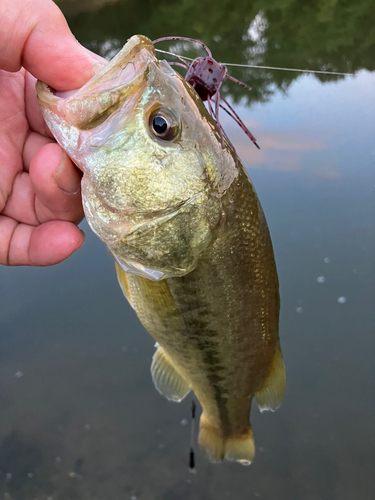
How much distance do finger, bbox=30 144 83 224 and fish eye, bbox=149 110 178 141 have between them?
297 millimetres

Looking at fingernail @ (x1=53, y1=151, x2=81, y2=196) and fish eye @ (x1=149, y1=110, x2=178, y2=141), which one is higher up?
fish eye @ (x1=149, y1=110, x2=178, y2=141)

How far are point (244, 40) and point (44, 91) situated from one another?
11.5 meters

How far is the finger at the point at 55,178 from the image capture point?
1.08 m

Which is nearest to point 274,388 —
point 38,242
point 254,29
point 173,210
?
point 173,210

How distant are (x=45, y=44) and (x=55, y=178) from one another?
43 cm

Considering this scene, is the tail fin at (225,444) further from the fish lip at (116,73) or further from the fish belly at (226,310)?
the fish lip at (116,73)

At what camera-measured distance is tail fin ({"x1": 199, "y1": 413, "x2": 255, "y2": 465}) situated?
1916mm

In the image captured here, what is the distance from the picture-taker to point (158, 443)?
2748 millimetres

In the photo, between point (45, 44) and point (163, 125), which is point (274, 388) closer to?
point (163, 125)

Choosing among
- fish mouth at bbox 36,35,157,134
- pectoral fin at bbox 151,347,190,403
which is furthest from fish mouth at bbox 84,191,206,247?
pectoral fin at bbox 151,347,190,403

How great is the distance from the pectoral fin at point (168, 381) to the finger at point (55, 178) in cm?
97

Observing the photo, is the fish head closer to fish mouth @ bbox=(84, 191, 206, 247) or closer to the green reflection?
fish mouth @ bbox=(84, 191, 206, 247)

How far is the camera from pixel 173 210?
1.10 m

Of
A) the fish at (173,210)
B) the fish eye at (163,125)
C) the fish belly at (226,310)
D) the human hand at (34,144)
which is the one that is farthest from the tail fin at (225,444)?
the fish eye at (163,125)
